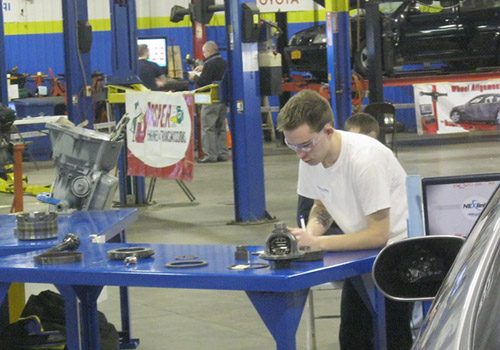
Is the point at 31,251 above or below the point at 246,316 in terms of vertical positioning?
above

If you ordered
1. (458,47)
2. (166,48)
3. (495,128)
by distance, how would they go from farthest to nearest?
(166,48) < (495,128) < (458,47)

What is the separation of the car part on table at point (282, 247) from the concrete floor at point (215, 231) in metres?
2.03

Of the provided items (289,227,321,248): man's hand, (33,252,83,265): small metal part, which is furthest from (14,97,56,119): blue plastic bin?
(289,227,321,248): man's hand

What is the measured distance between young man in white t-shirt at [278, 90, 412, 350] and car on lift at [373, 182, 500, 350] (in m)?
1.79

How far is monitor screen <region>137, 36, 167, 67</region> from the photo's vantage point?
20.1 meters

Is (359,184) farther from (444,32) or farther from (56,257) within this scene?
(444,32)

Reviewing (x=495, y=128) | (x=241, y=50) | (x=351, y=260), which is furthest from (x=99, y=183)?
(x=495, y=128)

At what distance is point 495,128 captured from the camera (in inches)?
716

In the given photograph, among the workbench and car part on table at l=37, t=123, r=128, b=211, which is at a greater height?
car part on table at l=37, t=123, r=128, b=211

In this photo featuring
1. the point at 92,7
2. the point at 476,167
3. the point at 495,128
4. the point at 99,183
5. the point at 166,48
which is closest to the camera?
the point at 99,183

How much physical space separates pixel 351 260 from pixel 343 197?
0.41m

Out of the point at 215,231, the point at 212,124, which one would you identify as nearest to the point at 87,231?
the point at 215,231

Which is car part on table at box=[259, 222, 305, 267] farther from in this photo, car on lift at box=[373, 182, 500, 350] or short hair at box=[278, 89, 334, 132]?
car on lift at box=[373, 182, 500, 350]

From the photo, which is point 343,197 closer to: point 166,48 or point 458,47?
point 458,47
